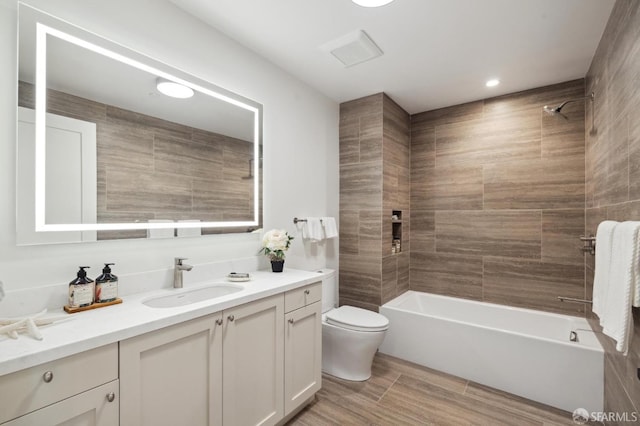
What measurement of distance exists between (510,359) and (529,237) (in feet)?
3.90

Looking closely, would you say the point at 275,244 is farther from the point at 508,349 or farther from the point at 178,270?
the point at 508,349

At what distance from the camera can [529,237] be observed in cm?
278

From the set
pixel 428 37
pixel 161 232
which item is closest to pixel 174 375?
pixel 161 232

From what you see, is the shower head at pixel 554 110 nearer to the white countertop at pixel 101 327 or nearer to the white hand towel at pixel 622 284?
the white hand towel at pixel 622 284

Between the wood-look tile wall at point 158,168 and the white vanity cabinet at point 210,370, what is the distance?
0.66 meters

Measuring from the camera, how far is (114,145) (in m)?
1.48

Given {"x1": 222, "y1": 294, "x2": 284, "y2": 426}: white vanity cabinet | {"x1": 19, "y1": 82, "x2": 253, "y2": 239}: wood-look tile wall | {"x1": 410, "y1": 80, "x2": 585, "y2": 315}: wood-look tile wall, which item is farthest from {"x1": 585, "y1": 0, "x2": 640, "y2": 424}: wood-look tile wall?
{"x1": 19, "y1": 82, "x2": 253, "y2": 239}: wood-look tile wall

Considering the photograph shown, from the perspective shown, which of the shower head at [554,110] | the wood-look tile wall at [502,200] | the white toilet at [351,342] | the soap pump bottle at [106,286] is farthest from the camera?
the wood-look tile wall at [502,200]

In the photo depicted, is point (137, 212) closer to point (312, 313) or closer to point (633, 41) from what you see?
point (312, 313)

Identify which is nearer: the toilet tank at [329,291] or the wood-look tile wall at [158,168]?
the wood-look tile wall at [158,168]

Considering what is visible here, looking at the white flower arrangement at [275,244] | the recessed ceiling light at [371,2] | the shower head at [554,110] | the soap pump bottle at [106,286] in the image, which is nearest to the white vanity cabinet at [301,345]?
the white flower arrangement at [275,244]

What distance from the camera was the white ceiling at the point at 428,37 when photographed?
1720 mm

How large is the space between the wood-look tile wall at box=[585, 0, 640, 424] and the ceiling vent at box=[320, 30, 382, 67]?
1359 millimetres

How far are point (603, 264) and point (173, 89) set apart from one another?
8.49 feet
